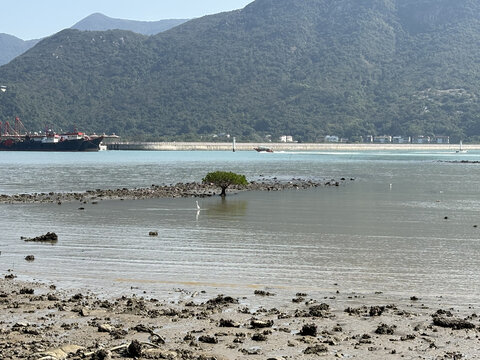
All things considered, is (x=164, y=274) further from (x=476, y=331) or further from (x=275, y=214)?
(x=275, y=214)

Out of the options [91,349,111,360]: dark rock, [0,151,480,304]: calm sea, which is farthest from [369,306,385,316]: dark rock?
[91,349,111,360]: dark rock

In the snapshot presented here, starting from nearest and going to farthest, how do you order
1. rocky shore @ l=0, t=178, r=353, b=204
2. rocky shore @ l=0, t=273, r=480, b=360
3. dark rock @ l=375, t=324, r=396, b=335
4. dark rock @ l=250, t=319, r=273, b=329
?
rocky shore @ l=0, t=273, r=480, b=360 → dark rock @ l=375, t=324, r=396, b=335 → dark rock @ l=250, t=319, r=273, b=329 → rocky shore @ l=0, t=178, r=353, b=204

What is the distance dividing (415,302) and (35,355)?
7.91 m

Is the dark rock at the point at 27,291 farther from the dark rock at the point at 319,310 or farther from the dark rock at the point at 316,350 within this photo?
the dark rock at the point at 316,350

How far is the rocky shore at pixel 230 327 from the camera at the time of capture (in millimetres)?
11438

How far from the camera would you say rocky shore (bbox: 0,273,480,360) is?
450 inches

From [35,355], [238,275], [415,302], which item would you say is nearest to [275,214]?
[238,275]

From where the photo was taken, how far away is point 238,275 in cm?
1792

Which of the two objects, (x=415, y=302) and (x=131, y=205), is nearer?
(x=415, y=302)

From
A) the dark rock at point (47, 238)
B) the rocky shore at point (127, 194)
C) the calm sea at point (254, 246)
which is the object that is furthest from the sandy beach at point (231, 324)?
the rocky shore at point (127, 194)

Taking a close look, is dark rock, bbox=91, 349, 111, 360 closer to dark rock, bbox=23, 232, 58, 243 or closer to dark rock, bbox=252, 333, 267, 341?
dark rock, bbox=252, 333, 267, 341

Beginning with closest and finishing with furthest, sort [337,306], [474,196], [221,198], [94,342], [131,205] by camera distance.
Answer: [94,342]
[337,306]
[131,205]
[221,198]
[474,196]

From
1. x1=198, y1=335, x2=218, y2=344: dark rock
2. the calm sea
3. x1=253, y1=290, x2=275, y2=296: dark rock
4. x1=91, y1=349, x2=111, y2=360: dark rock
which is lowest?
the calm sea

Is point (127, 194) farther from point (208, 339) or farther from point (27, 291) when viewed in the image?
point (208, 339)
